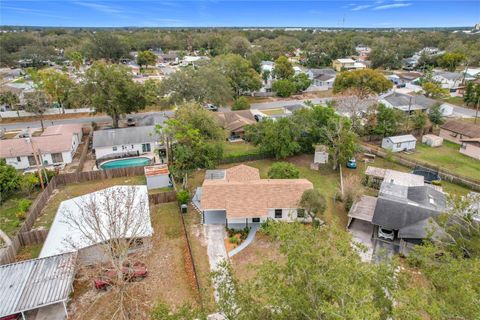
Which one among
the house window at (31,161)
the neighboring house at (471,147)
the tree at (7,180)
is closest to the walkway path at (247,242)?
the tree at (7,180)

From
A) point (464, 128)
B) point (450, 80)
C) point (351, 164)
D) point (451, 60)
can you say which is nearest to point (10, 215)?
point (351, 164)

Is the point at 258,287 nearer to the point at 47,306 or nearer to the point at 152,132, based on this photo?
the point at 47,306

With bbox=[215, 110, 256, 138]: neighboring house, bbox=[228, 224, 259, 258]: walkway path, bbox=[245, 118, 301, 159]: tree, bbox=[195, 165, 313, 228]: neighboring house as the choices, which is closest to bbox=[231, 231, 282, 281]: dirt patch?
bbox=[228, 224, 259, 258]: walkway path

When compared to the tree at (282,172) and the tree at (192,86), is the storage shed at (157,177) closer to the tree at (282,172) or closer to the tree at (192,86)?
the tree at (282,172)

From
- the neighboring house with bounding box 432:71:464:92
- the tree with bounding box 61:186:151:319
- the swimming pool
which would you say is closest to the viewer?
the tree with bounding box 61:186:151:319

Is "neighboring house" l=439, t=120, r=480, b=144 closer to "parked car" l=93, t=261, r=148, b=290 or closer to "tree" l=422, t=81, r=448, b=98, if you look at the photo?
"tree" l=422, t=81, r=448, b=98

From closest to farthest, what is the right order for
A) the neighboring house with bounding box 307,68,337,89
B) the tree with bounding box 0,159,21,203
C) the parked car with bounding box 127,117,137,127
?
the tree with bounding box 0,159,21,203
the parked car with bounding box 127,117,137,127
the neighboring house with bounding box 307,68,337,89
